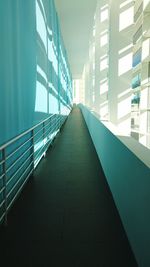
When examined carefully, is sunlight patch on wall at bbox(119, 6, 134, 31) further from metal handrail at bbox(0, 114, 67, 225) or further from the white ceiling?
the white ceiling

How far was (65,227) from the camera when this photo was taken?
6.60 ft

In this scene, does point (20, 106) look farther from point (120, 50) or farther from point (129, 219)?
point (120, 50)

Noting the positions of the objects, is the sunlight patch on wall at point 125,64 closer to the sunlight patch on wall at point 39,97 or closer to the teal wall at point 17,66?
the sunlight patch on wall at point 39,97

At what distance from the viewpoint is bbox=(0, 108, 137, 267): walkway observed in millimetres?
1624

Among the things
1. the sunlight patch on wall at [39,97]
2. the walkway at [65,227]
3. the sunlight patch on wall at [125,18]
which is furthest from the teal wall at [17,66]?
the sunlight patch on wall at [125,18]

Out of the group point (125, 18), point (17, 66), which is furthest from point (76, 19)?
point (17, 66)

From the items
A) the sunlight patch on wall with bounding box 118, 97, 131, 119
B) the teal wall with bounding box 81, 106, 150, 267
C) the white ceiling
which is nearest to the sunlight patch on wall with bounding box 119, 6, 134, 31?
the sunlight patch on wall with bounding box 118, 97, 131, 119

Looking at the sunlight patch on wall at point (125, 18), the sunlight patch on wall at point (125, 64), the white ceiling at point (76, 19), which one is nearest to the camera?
the sunlight patch on wall at point (125, 18)

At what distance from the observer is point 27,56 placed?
2.91 m

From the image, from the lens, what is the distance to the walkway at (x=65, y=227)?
1.62 metres

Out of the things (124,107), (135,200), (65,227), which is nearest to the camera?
(135,200)

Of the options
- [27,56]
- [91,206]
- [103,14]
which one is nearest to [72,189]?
[91,206]

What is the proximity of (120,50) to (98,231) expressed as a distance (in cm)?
308

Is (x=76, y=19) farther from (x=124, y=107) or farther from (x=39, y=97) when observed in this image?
(x=39, y=97)
